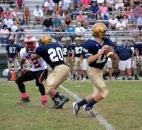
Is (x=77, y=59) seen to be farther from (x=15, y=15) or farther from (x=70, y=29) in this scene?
(x=15, y=15)

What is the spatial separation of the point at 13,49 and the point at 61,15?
16.5ft

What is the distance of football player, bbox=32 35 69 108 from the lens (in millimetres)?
10773

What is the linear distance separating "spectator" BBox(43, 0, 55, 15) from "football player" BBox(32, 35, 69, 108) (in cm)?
1496

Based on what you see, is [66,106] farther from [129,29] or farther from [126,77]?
[129,29]

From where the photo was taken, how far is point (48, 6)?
85.7ft

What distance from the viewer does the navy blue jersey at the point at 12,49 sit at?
2131cm

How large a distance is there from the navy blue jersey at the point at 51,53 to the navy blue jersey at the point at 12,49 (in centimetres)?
1038

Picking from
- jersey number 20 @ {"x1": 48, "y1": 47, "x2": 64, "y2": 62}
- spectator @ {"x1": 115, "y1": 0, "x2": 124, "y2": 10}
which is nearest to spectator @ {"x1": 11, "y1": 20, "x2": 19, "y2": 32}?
spectator @ {"x1": 115, "y1": 0, "x2": 124, "y2": 10}

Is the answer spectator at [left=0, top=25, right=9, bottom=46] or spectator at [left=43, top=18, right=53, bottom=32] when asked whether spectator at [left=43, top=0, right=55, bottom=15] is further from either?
spectator at [left=0, top=25, right=9, bottom=46]

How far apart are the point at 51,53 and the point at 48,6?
1545 centimetres

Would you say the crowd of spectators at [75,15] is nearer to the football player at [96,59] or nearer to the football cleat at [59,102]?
the football cleat at [59,102]

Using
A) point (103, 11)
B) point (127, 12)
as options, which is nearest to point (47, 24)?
point (103, 11)

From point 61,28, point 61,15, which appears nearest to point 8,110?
point 61,28

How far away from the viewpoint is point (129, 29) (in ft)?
81.3
